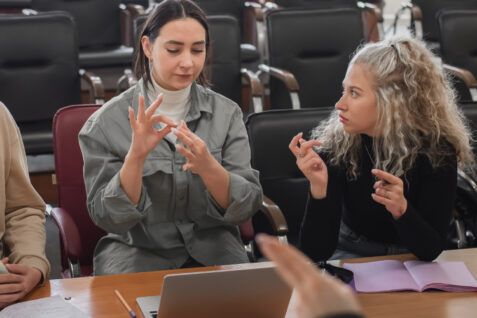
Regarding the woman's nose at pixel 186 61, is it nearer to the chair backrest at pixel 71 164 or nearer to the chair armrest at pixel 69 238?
the chair backrest at pixel 71 164

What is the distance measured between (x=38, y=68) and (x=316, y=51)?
139 centimetres

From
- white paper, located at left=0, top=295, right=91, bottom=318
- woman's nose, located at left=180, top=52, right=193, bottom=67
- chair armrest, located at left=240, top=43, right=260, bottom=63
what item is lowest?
white paper, located at left=0, top=295, right=91, bottom=318

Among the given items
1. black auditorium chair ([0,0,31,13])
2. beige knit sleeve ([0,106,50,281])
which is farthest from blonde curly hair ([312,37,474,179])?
black auditorium chair ([0,0,31,13])

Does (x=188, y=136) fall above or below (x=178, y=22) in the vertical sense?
below

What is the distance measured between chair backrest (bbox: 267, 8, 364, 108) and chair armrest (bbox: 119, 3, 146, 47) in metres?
A: 1.14

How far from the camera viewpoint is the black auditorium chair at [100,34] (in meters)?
4.15

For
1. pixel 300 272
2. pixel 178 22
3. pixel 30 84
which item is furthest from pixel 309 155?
pixel 30 84

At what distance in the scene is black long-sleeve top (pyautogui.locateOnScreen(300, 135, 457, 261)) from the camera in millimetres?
1638

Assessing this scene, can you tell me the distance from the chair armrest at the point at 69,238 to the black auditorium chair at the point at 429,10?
3022mm

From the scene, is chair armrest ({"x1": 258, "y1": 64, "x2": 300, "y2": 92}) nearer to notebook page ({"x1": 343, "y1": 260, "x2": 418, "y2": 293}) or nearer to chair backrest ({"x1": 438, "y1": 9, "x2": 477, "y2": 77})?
chair backrest ({"x1": 438, "y1": 9, "x2": 477, "y2": 77})

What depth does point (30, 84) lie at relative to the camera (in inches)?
128

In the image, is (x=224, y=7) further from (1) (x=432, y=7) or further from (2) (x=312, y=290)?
(2) (x=312, y=290)

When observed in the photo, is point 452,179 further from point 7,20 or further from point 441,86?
point 7,20

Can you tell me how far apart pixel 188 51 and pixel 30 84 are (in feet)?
5.56
